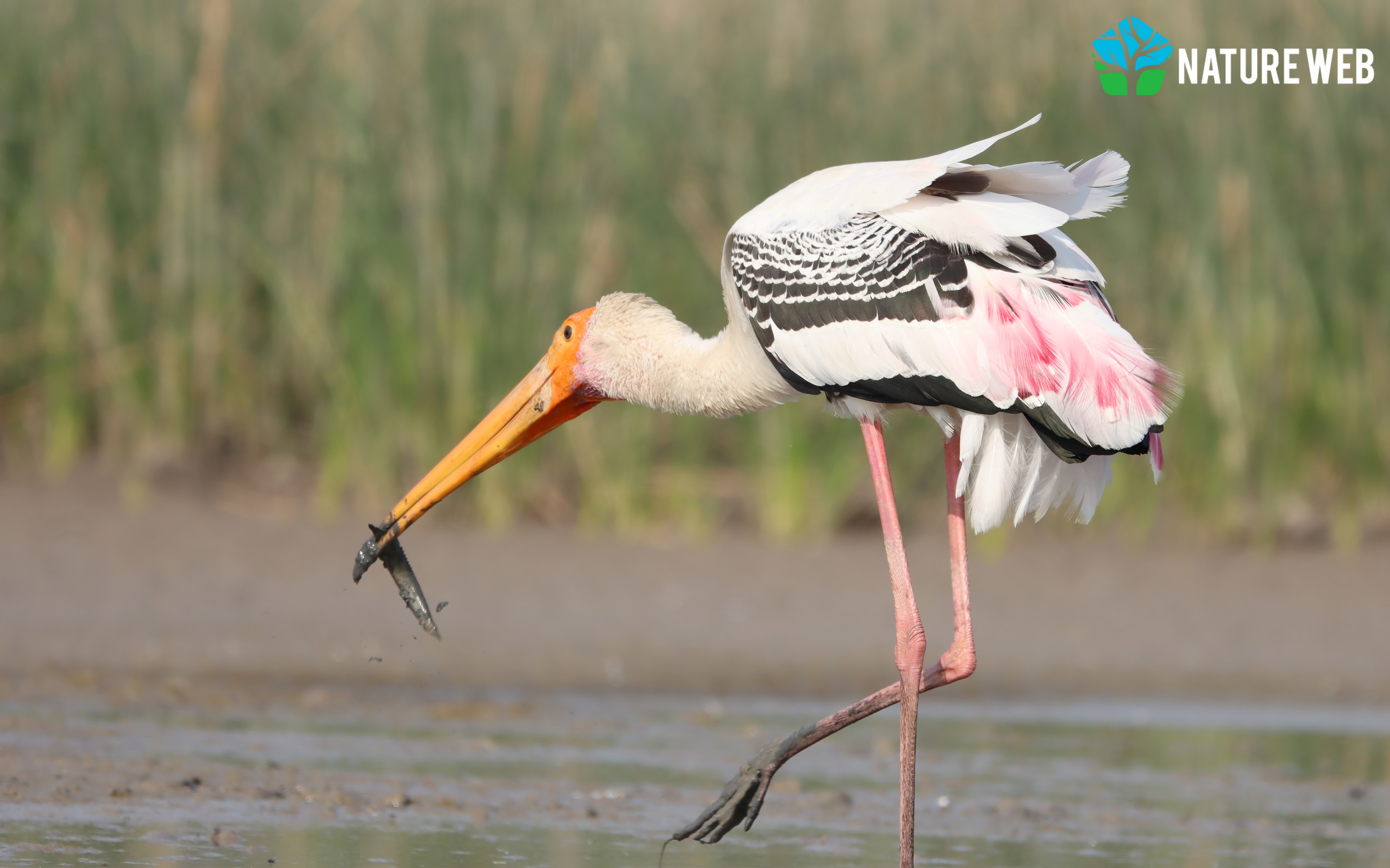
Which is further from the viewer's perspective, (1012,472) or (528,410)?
(528,410)

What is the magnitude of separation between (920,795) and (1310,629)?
322 cm

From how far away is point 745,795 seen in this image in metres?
5.44

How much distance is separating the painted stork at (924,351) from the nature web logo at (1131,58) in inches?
188

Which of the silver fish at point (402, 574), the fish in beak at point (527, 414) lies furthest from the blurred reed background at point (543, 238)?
the silver fish at point (402, 574)

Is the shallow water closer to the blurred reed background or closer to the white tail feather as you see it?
the white tail feather

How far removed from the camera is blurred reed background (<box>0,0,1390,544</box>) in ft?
31.2

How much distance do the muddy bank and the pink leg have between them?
7.59ft

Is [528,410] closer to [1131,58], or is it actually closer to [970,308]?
[970,308]

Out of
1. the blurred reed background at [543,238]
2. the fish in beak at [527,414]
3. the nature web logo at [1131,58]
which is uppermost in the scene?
the nature web logo at [1131,58]

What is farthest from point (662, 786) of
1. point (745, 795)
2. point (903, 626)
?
point (903, 626)

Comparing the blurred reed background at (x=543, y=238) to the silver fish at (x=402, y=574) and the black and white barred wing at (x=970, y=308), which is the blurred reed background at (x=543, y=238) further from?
the black and white barred wing at (x=970, y=308)

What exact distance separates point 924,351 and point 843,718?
1.12 meters

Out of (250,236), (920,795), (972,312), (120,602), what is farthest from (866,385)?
(250,236)

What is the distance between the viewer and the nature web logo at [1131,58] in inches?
393
